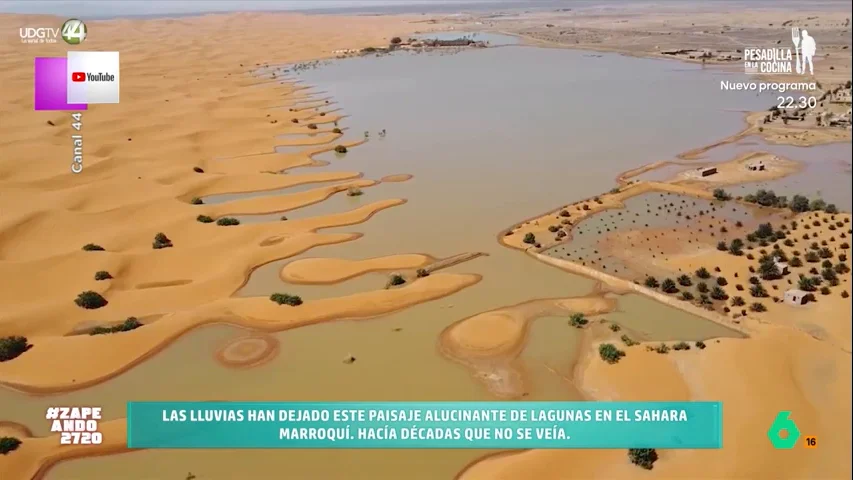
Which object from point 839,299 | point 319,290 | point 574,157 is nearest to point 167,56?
point 574,157

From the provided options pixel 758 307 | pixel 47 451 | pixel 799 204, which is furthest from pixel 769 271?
pixel 47 451

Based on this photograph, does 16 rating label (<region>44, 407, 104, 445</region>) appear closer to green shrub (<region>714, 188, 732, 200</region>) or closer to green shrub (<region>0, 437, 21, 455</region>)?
green shrub (<region>0, 437, 21, 455</region>)

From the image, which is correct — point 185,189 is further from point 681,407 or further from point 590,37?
point 590,37

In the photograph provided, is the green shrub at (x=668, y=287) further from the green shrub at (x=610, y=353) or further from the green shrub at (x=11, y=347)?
the green shrub at (x=11, y=347)

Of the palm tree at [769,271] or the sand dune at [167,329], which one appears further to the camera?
the palm tree at [769,271]

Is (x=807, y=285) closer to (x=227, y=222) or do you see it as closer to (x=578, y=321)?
(x=578, y=321)
